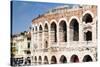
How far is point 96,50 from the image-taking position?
Result: 2.98 m

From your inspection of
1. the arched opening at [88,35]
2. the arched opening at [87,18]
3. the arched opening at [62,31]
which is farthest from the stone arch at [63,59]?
the arched opening at [87,18]

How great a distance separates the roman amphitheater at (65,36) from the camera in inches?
106

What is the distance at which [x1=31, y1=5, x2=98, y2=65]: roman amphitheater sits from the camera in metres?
2.70

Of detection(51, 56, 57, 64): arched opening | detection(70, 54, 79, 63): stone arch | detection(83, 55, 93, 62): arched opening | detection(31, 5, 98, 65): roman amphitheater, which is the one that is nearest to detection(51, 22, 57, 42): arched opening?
detection(31, 5, 98, 65): roman amphitheater

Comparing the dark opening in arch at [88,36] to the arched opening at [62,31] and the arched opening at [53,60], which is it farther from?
the arched opening at [53,60]

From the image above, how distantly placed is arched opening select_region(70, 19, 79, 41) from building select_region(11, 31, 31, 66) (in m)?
0.55

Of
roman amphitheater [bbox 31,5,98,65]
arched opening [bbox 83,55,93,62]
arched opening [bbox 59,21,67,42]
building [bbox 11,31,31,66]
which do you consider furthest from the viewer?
arched opening [bbox 83,55,93,62]

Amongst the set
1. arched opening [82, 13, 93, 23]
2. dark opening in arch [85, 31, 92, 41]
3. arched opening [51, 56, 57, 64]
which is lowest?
arched opening [51, 56, 57, 64]

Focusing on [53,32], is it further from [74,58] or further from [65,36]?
[74,58]

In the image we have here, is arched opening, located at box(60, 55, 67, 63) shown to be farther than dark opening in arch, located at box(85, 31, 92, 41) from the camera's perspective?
No

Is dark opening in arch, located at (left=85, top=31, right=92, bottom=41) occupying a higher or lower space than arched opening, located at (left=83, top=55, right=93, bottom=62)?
higher

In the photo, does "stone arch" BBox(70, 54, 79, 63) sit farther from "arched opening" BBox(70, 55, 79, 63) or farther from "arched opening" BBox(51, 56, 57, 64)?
"arched opening" BBox(51, 56, 57, 64)

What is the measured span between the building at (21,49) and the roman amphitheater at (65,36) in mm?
60

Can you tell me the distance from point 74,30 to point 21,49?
723 mm
